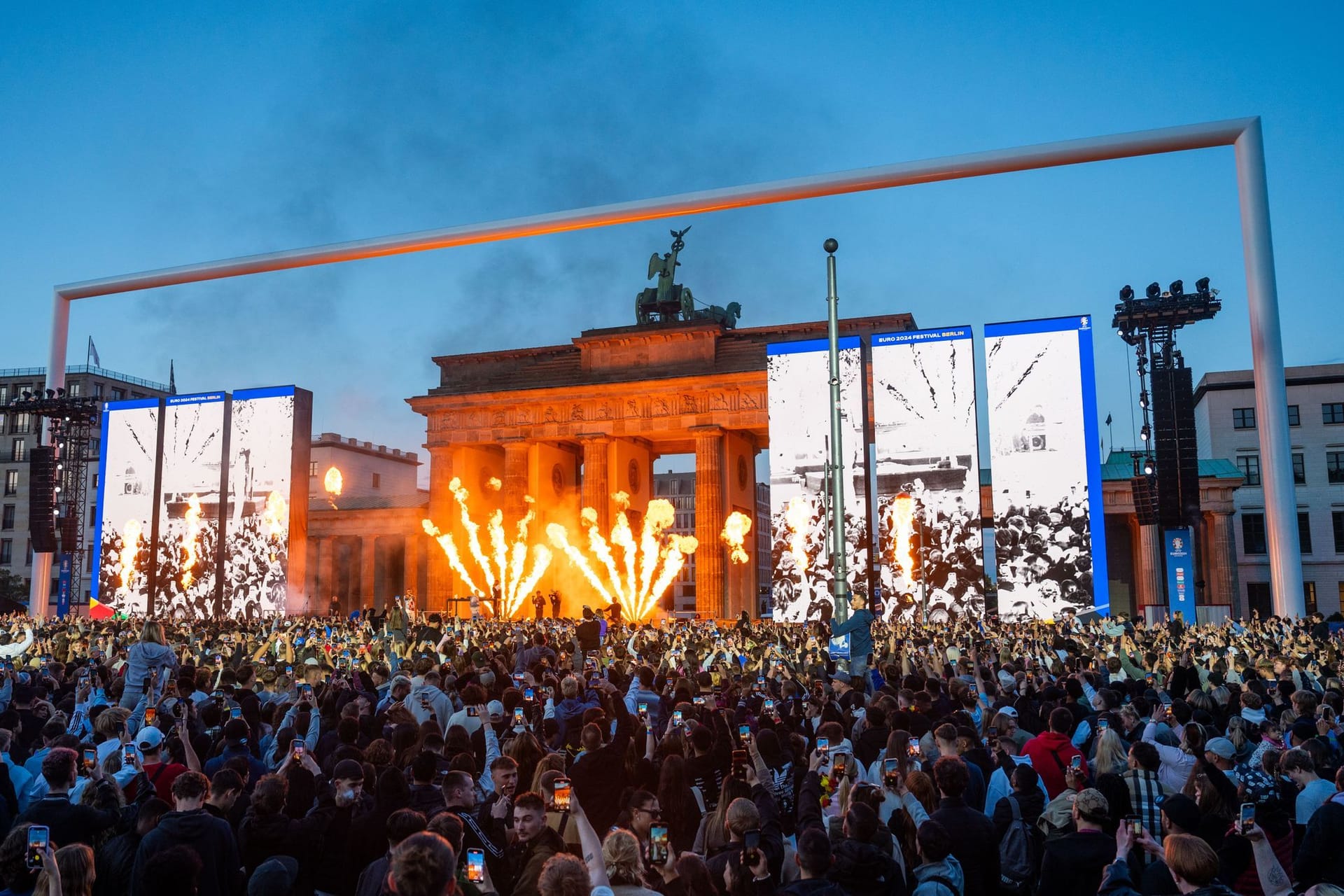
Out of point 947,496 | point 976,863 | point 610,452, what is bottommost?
point 976,863

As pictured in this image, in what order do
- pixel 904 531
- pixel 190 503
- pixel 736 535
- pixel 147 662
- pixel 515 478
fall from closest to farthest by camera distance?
1. pixel 147 662
2. pixel 904 531
3. pixel 190 503
4. pixel 736 535
5. pixel 515 478

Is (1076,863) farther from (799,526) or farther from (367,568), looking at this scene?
(367,568)

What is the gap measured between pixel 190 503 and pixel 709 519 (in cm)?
2574

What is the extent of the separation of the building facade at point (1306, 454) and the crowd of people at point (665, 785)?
5808 centimetres

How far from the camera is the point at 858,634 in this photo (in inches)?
699

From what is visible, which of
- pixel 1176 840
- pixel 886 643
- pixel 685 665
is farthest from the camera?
pixel 886 643

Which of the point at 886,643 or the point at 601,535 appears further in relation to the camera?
the point at 601,535

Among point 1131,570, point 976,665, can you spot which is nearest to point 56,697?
point 976,665

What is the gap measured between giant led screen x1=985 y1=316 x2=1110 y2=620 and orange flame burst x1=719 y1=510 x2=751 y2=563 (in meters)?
14.5

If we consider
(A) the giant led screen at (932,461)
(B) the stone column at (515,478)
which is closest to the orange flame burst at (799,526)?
(A) the giant led screen at (932,461)

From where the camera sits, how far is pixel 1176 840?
16.7 feet

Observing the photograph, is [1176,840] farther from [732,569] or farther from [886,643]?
[732,569]

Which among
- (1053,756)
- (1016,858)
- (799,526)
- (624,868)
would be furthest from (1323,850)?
(799,526)

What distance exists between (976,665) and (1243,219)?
1883cm
